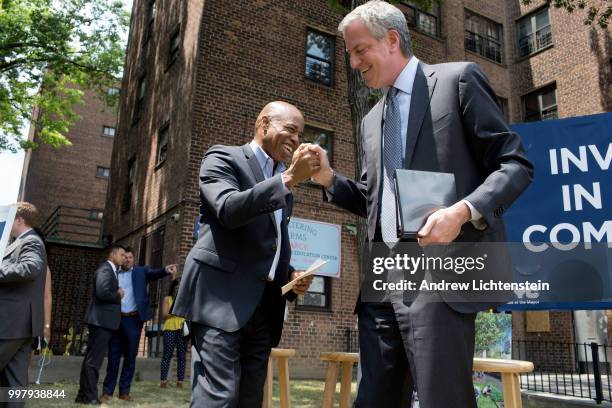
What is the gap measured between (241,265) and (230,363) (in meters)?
0.47

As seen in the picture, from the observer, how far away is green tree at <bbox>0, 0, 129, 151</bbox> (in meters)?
18.1

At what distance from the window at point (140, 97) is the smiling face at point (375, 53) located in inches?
676

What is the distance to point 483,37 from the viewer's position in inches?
814

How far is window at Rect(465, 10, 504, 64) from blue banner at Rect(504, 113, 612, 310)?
670 inches

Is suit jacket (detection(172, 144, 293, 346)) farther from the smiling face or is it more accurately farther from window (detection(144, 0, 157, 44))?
window (detection(144, 0, 157, 44))

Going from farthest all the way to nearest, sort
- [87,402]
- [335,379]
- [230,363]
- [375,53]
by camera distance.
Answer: [87,402], [335,379], [230,363], [375,53]

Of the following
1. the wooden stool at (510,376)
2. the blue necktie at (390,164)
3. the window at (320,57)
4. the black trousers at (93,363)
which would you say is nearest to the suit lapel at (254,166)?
the blue necktie at (390,164)

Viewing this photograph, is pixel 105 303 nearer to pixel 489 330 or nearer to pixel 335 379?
pixel 335 379

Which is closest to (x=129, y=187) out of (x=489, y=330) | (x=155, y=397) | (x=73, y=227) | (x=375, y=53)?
(x=155, y=397)

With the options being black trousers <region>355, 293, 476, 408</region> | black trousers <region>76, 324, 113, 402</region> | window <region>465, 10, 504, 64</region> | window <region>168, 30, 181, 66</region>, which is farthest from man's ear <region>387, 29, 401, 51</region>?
window <region>465, 10, 504, 64</region>

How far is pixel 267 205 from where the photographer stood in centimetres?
244

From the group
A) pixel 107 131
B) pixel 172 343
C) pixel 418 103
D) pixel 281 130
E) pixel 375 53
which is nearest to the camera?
pixel 418 103

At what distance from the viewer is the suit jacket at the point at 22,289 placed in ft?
14.8

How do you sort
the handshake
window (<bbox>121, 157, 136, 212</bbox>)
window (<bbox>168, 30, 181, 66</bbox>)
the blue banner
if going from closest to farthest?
1. the handshake
2. the blue banner
3. window (<bbox>168, 30, 181, 66</bbox>)
4. window (<bbox>121, 157, 136, 212</bbox>)
